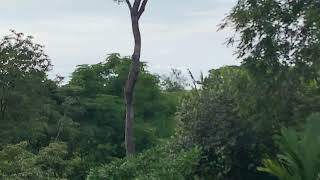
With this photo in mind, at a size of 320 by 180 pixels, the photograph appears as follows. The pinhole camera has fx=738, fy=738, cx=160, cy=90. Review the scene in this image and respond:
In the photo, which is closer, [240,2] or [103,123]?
[240,2]

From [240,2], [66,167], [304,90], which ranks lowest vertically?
[66,167]

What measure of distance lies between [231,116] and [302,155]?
7069 millimetres

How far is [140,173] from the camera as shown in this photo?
42.0ft

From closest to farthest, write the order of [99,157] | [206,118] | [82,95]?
1. [206,118]
2. [99,157]
3. [82,95]

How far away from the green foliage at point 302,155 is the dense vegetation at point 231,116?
0.02 metres

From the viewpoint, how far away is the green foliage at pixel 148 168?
39.9 ft

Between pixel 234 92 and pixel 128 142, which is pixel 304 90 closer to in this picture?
pixel 234 92

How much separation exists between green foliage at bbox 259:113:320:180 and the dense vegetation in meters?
0.02

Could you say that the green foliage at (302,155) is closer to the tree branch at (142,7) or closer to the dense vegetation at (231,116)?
the dense vegetation at (231,116)

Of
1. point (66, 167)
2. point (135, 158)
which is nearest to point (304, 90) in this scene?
point (135, 158)

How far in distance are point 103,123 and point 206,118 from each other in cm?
1511

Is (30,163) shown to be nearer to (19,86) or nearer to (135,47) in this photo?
(135,47)

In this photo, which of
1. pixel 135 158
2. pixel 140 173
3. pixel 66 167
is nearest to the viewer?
pixel 140 173

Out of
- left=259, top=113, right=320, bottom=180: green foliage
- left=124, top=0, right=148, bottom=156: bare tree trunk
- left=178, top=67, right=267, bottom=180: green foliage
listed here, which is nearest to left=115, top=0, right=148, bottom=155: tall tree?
left=124, top=0, right=148, bottom=156: bare tree trunk
